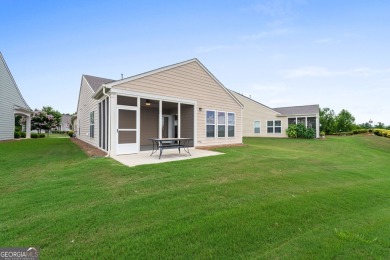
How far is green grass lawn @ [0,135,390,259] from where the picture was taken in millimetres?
2406

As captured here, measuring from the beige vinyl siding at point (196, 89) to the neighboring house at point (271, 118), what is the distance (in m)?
12.5

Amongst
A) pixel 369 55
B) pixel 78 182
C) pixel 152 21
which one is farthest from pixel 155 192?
pixel 369 55

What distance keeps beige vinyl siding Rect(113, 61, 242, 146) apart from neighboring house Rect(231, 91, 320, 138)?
12458 millimetres

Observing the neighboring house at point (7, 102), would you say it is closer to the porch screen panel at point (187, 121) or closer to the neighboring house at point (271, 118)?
the porch screen panel at point (187, 121)

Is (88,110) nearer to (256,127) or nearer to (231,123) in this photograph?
(231,123)

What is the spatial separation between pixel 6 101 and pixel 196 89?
1720cm

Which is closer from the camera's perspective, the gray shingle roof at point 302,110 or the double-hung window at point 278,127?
the gray shingle roof at point 302,110

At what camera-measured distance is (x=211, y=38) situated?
15172 millimetres

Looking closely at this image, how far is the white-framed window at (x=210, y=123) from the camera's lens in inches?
490

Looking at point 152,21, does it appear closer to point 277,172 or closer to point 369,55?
point 277,172

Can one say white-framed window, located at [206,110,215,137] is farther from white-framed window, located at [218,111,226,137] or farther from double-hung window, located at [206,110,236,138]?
white-framed window, located at [218,111,226,137]

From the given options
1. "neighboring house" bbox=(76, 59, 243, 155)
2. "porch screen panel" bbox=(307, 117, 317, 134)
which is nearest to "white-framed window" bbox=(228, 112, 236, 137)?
"neighboring house" bbox=(76, 59, 243, 155)

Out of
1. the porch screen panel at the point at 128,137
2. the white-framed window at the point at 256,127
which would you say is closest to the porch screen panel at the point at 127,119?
the porch screen panel at the point at 128,137

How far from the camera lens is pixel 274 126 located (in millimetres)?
25234
